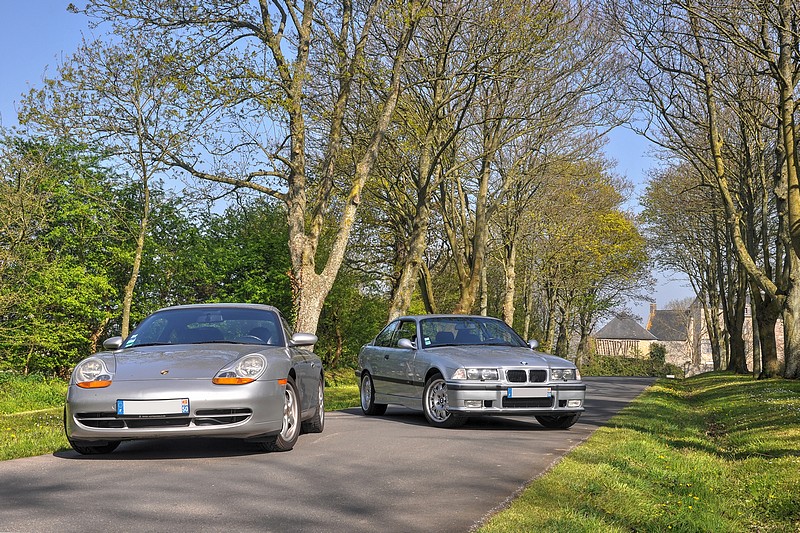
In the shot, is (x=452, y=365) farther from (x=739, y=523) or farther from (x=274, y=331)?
(x=739, y=523)

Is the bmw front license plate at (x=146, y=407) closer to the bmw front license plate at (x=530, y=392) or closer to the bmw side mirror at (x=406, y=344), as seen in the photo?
the bmw front license plate at (x=530, y=392)

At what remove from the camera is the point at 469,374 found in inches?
Result: 471

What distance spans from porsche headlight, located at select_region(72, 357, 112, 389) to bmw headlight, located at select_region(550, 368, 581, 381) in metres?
6.06

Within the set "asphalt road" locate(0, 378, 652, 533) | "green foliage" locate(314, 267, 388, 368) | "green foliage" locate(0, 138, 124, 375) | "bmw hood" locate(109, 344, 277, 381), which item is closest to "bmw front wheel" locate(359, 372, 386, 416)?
"asphalt road" locate(0, 378, 652, 533)

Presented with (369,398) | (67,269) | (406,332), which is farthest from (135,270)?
(406,332)

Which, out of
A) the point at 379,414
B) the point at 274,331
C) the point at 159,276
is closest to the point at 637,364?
the point at 159,276

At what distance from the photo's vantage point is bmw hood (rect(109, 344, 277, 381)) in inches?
331

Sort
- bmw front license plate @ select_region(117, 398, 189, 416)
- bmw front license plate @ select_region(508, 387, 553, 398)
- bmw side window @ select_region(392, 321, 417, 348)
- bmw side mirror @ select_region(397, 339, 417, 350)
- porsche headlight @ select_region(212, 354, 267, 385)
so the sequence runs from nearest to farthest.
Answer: bmw front license plate @ select_region(117, 398, 189, 416), porsche headlight @ select_region(212, 354, 267, 385), bmw front license plate @ select_region(508, 387, 553, 398), bmw side mirror @ select_region(397, 339, 417, 350), bmw side window @ select_region(392, 321, 417, 348)

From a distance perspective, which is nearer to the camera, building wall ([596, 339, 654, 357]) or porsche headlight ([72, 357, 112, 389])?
porsche headlight ([72, 357, 112, 389])

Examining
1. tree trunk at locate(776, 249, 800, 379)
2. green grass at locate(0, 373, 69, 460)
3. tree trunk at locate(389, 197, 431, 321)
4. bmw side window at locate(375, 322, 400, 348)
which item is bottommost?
green grass at locate(0, 373, 69, 460)

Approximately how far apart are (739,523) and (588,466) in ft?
6.78

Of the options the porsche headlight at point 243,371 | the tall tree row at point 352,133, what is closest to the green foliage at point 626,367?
the tall tree row at point 352,133

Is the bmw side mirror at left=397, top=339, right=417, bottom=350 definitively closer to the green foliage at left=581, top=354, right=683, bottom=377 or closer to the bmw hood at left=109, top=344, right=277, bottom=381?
the bmw hood at left=109, top=344, right=277, bottom=381

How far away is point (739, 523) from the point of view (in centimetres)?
610
